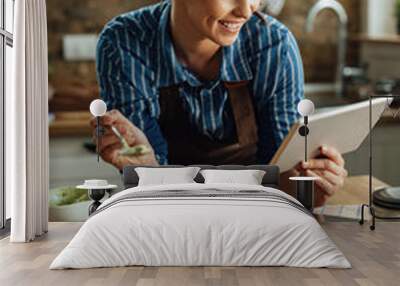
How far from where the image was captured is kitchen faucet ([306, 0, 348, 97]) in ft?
23.0

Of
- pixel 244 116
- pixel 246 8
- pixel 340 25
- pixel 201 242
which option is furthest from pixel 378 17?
pixel 201 242

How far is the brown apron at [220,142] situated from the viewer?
6.96 metres

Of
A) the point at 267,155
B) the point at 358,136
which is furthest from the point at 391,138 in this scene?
the point at 267,155

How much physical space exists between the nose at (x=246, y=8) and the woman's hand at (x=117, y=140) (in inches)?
68.3

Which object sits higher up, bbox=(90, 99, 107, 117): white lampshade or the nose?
the nose

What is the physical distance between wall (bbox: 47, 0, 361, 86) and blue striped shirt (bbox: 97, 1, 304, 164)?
10 cm

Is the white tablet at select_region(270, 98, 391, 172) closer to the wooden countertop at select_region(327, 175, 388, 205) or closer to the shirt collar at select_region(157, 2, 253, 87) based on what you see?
the wooden countertop at select_region(327, 175, 388, 205)

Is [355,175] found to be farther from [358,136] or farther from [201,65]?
[201,65]

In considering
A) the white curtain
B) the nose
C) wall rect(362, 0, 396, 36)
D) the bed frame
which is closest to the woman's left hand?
the bed frame

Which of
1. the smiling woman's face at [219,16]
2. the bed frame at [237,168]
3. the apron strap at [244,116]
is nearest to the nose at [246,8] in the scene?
the smiling woman's face at [219,16]

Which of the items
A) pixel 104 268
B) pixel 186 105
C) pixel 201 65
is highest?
pixel 201 65

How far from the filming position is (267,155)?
701 cm

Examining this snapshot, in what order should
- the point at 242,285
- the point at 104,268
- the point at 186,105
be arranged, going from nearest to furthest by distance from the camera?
the point at 242,285 → the point at 104,268 → the point at 186,105

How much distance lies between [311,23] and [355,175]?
1.79 m
